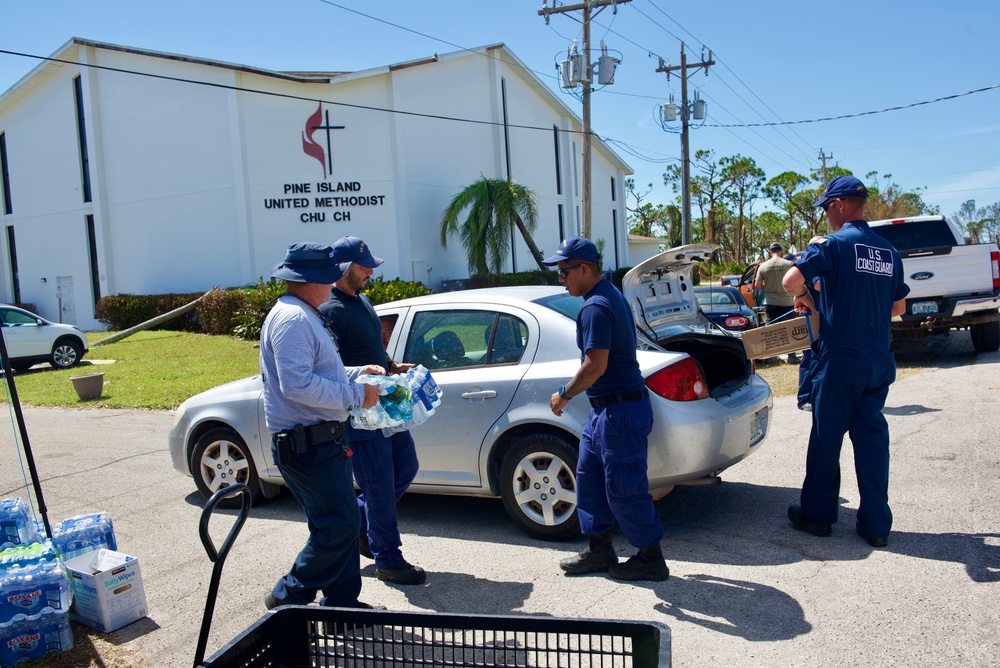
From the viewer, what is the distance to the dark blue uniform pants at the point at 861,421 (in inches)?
181

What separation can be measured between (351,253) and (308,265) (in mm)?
706

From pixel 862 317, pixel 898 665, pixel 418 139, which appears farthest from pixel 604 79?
pixel 898 665

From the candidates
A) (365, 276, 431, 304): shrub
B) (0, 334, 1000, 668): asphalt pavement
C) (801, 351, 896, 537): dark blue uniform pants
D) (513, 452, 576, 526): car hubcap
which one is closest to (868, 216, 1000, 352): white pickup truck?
(0, 334, 1000, 668): asphalt pavement

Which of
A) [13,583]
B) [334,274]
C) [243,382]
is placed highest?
[334,274]

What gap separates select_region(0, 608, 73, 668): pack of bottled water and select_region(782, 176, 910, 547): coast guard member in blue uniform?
4.26 metres

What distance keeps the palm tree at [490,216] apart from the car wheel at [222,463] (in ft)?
66.0

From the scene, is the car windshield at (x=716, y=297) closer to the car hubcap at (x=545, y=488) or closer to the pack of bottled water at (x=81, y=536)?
the car hubcap at (x=545, y=488)

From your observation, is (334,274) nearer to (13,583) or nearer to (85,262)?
(13,583)

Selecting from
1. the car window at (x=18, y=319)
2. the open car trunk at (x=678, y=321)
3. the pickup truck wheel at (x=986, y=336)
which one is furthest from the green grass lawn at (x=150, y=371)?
the pickup truck wheel at (x=986, y=336)

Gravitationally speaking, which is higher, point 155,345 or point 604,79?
point 604,79

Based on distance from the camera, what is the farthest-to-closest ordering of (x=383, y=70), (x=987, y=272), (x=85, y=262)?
(x=85, y=262) → (x=383, y=70) → (x=987, y=272)

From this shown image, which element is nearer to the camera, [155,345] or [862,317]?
[862,317]

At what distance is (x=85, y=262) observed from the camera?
28.2 metres

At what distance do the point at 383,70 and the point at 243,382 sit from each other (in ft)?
70.6
